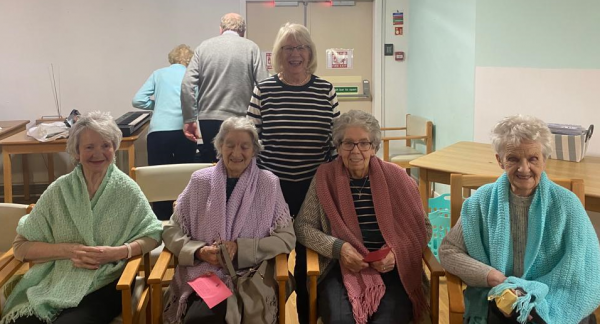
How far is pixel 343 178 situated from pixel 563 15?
1837 millimetres

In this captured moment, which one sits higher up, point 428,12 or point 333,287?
point 428,12

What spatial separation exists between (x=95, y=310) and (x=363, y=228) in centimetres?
104

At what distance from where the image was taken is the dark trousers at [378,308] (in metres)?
1.88

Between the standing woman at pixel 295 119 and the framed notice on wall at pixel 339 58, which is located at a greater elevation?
the framed notice on wall at pixel 339 58

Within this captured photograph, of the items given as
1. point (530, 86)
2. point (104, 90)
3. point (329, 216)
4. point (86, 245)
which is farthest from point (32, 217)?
point (104, 90)

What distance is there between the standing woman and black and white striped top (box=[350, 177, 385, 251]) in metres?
0.29

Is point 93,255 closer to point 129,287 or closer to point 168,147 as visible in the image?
point 129,287

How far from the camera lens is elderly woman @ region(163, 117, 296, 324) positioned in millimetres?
2012

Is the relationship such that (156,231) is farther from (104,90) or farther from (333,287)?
(104,90)

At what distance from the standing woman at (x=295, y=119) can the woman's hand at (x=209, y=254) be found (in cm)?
42

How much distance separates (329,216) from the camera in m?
2.10

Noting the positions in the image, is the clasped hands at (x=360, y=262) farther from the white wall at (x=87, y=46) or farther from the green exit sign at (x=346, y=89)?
the green exit sign at (x=346, y=89)

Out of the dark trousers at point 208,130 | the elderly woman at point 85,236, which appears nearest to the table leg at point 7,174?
the dark trousers at point 208,130

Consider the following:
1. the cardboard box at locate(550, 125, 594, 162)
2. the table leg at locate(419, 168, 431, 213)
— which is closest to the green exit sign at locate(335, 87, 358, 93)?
the table leg at locate(419, 168, 431, 213)
